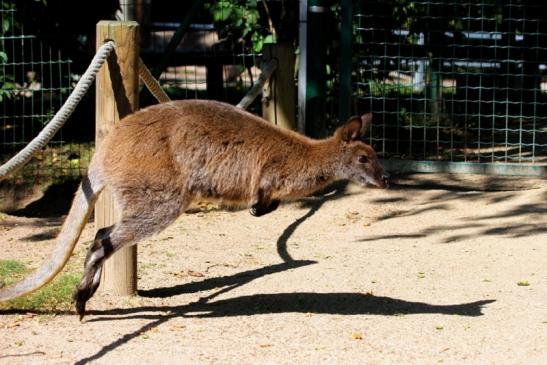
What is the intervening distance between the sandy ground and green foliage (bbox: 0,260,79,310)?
0.15 m

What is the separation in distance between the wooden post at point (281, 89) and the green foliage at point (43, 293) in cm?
269

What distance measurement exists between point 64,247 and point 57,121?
0.71m

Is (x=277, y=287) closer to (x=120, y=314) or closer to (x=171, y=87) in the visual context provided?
(x=120, y=314)

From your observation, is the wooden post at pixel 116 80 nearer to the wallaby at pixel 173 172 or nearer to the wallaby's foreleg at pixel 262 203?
the wallaby at pixel 173 172

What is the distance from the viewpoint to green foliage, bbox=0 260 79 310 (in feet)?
18.9

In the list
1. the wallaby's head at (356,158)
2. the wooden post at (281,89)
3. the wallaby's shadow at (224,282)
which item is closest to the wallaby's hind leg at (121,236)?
the wallaby's shadow at (224,282)

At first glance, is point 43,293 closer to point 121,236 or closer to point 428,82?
point 121,236

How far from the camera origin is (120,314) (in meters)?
5.67

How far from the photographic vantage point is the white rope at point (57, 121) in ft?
16.8

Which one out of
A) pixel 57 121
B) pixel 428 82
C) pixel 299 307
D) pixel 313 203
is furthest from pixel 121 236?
pixel 428 82

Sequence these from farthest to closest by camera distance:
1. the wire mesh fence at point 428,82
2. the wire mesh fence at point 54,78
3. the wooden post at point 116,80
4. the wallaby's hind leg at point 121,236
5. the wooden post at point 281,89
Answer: the wire mesh fence at point 428,82, the wire mesh fence at point 54,78, the wooden post at point 281,89, the wooden post at point 116,80, the wallaby's hind leg at point 121,236

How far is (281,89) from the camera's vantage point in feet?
27.4

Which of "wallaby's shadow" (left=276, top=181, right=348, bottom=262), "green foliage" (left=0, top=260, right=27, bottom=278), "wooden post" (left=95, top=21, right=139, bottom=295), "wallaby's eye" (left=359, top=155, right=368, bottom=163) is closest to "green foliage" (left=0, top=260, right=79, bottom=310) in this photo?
"green foliage" (left=0, top=260, right=27, bottom=278)

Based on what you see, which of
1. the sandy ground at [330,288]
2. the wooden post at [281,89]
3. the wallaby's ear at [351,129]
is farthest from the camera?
the wooden post at [281,89]
